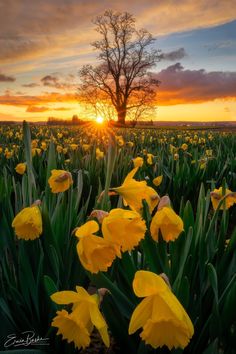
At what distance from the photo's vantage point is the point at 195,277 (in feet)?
4.87

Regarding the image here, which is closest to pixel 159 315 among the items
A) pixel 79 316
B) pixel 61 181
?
pixel 79 316

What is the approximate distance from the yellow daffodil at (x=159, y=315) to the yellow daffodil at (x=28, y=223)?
593 millimetres

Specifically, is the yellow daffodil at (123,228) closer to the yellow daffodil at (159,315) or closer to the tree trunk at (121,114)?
the yellow daffodil at (159,315)

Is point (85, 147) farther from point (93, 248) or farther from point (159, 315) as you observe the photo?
point (159, 315)

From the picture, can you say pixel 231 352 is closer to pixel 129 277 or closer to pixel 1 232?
pixel 129 277

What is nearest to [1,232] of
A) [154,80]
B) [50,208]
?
[50,208]

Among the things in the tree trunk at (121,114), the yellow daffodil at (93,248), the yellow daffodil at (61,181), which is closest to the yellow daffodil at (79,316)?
the yellow daffodil at (93,248)

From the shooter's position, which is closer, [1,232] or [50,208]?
[1,232]

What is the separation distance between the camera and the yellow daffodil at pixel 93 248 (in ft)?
Result: 3.19

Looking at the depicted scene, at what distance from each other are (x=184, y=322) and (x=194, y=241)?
74cm

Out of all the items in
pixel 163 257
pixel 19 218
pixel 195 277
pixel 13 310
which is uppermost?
pixel 19 218

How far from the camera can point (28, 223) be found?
132 centimetres

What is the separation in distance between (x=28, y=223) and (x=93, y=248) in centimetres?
42

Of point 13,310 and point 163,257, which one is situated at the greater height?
point 163,257
